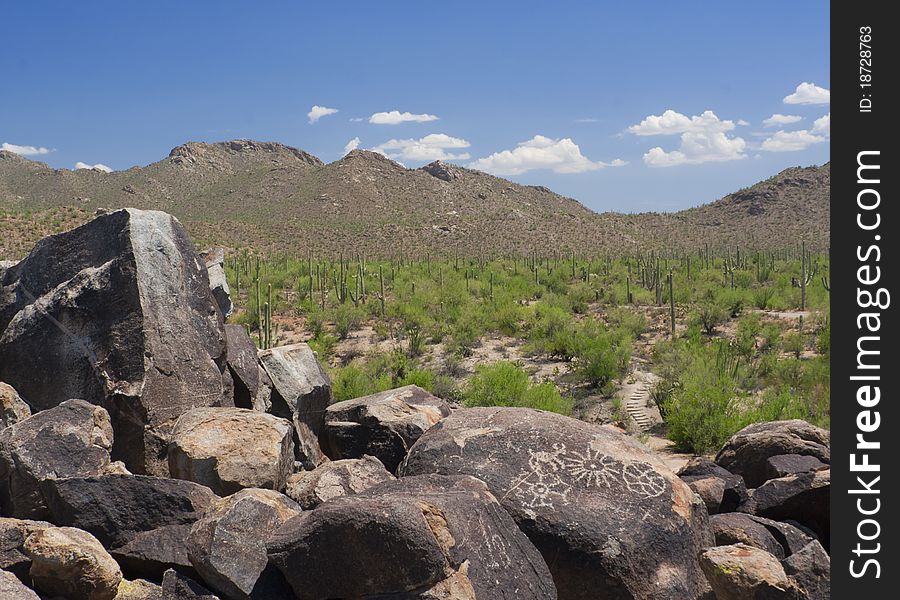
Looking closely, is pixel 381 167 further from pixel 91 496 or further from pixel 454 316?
pixel 91 496

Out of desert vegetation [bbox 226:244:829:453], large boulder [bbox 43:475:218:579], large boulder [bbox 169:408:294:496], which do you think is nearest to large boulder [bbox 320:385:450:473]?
large boulder [bbox 169:408:294:496]

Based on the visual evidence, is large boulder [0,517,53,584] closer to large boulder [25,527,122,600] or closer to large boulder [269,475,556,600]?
large boulder [25,527,122,600]

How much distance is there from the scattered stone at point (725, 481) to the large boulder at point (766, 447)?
320 mm

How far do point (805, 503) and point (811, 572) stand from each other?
169 centimetres

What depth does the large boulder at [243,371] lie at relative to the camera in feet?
26.9

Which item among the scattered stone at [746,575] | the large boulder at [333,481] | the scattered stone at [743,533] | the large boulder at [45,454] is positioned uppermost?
the large boulder at [45,454]

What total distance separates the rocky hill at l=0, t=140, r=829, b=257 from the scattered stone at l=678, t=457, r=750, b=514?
163 ft

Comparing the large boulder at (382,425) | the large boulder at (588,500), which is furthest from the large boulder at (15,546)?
the large boulder at (382,425)

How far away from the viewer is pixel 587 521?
5004 millimetres

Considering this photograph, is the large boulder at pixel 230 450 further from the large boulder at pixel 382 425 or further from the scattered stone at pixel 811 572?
the scattered stone at pixel 811 572

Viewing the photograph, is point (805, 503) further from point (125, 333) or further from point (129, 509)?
point (125, 333)

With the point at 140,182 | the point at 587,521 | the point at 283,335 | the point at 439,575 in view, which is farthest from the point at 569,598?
the point at 140,182
